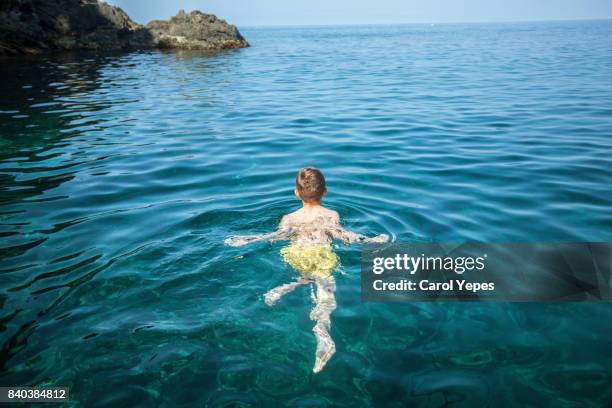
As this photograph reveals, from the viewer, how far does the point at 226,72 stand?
891 inches

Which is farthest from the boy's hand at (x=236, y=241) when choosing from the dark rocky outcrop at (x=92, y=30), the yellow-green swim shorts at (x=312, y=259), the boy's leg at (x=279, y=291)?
the dark rocky outcrop at (x=92, y=30)

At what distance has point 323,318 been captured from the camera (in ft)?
12.4

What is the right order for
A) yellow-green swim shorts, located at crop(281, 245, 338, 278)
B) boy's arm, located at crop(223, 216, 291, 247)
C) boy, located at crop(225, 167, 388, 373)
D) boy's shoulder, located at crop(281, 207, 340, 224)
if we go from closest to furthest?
1. boy, located at crop(225, 167, 388, 373)
2. yellow-green swim shorts, located at crop(281, 245, 338, 278)
3. boy's arm, located at crop(223, 216, 291, 247)
4. boy's shoulder, located at crop(281, 207, 340, 224)

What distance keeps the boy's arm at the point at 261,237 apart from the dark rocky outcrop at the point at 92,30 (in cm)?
3042

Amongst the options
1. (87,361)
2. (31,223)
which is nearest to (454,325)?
(87,361)

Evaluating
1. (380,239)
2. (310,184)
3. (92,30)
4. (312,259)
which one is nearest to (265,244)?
(312,259)

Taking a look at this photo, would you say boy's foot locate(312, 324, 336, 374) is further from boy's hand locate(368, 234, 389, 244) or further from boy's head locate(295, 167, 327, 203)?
boy's head locate(295, 167, 327, 203)

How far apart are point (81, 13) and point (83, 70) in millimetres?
13611

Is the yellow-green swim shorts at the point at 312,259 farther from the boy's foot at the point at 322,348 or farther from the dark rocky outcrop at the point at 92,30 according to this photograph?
the dark rocky outcrop at the point at 92,30

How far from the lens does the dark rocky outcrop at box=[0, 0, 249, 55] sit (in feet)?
88.1

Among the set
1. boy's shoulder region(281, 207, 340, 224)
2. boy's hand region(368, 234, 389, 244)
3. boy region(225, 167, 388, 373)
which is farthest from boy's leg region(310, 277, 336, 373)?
boy's shoulder region(281, 207, 340, 224)

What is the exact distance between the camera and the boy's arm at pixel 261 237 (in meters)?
4.79

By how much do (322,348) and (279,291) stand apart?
87cm

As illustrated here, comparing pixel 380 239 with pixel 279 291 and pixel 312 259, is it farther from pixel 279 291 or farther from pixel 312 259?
pixel 279 291
